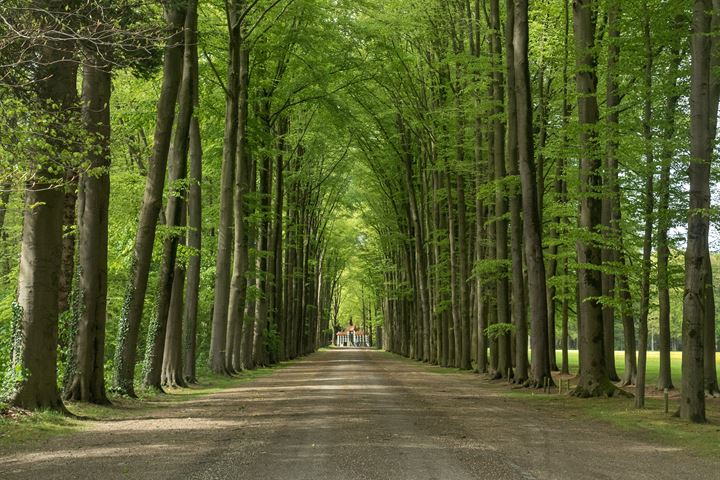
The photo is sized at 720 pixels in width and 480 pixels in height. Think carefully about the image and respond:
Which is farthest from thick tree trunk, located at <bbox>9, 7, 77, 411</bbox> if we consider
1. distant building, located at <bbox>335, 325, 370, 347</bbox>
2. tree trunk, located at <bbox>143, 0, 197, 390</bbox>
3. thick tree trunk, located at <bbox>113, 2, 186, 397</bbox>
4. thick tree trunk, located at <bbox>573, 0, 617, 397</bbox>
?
distant building, located at <bbox>335, 325, 370, 347</bbox>

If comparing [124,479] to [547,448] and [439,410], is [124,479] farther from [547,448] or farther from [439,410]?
[439,410]

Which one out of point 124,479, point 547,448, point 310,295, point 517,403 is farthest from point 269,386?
point 310,295

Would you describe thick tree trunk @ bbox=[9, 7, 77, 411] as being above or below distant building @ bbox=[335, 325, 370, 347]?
above

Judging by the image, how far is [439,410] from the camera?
15.1 m

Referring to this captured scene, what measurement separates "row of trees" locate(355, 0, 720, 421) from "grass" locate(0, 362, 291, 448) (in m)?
9.73

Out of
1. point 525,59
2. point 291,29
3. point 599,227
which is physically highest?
point 291,29

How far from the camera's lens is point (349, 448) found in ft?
31.7

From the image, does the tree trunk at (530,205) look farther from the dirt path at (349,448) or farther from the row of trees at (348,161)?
the dirt path at (349,448)

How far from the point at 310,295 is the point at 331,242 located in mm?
6947

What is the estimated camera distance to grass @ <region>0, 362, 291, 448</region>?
10697mm

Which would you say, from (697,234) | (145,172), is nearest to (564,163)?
(145,172)

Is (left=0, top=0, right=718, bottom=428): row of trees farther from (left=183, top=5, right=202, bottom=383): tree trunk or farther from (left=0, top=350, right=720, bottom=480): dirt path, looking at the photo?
(left=0, top=350, right=720, bottom=480): dirt path

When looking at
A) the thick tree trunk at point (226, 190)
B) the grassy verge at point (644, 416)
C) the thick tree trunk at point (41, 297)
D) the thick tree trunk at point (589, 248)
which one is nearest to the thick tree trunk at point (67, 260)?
the thick tree trunk at point (41, 297)

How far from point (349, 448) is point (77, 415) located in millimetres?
5745
